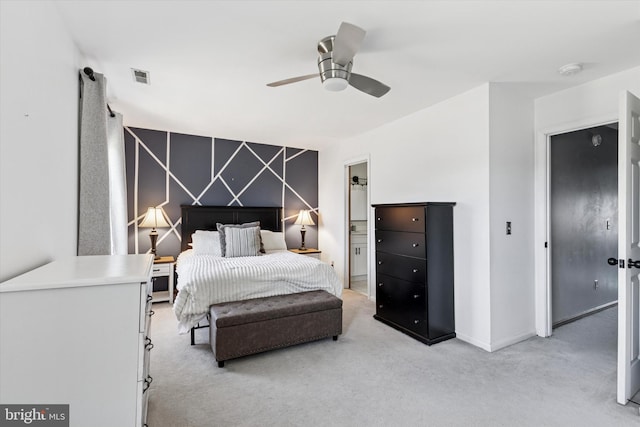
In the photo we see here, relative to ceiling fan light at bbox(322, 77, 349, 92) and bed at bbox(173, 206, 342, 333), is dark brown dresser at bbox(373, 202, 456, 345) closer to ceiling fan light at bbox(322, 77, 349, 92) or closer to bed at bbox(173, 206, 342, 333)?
bed at bbox(173, 206, 342, 333)

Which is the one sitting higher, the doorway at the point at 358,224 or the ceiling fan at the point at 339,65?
the ceiling fan at the point at 339,65

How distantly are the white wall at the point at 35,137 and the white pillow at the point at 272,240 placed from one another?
2.81 metres

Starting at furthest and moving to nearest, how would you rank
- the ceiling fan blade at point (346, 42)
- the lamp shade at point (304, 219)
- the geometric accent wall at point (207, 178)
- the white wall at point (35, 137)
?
the lamp shade at point (304, 219), the geometric accent wall at point (207, 178), the ceiling fan blade at point (346, 42), the white wall at point (35, 137)

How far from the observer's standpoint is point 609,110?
2629 mm

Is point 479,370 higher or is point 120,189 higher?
point 120,189

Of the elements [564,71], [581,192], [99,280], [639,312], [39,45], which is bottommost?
[639,312]

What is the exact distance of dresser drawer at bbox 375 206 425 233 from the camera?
9.91 ft

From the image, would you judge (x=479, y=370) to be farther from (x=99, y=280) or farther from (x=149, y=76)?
(x=149, y=76)

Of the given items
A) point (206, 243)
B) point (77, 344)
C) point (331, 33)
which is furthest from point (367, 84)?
point (206, 243)

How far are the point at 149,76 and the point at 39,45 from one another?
1.21 metres

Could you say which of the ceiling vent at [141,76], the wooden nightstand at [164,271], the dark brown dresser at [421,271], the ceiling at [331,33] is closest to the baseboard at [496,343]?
the dark brown dresser at [421,271]

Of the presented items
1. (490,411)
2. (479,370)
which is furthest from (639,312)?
(490,411)

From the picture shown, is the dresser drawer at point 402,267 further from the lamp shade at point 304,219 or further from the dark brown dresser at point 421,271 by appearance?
the lamp shade at point 304,219

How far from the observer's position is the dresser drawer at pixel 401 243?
302 cm
